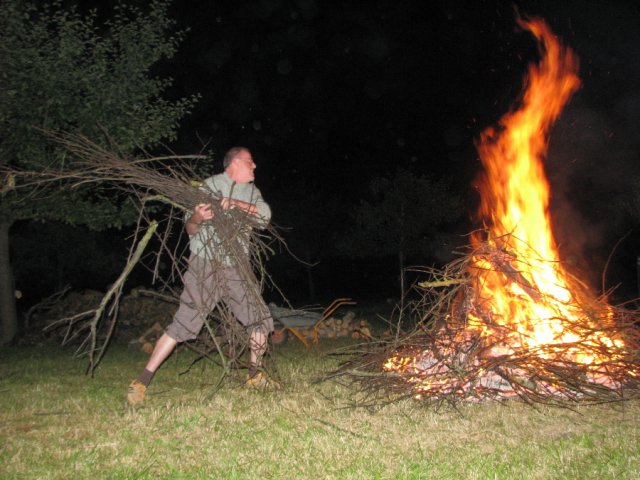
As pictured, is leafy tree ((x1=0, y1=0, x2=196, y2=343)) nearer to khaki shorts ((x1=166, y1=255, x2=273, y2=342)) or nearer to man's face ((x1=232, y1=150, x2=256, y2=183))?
man's face ((x1=232, y1=150, x2=256, y2=183))

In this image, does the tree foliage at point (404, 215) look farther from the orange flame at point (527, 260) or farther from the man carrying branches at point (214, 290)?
the man carrying branches at point (214, 290)

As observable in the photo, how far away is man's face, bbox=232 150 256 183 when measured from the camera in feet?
15.2

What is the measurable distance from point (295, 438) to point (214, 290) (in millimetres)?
1368

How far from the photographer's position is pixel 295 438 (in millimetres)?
3273

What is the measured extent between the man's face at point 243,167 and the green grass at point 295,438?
155 centimetres

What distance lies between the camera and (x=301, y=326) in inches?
347

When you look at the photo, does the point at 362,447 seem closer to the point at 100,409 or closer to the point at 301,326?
the point at 100,409

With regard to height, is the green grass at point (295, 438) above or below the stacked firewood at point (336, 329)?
above

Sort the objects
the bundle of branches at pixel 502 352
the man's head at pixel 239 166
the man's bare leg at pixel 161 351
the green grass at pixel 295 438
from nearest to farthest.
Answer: the green grass at pixel 295 438
the bundle of branches at pixel 502 352
the man's bare leg at pixel 161 351
the man's head at pixel 239 166

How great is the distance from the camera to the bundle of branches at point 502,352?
402 centimetres

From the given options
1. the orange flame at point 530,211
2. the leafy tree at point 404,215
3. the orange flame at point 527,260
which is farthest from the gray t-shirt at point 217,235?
the leafy tree at point 404,215

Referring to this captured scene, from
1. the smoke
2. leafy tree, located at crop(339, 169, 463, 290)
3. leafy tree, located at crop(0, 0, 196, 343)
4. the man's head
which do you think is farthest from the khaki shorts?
leafy tree, located at crop(339, 169, 463, 290)

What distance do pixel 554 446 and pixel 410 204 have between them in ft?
63.6

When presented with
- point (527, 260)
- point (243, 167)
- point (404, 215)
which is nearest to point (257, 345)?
point (243, 167)
